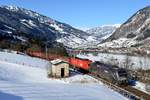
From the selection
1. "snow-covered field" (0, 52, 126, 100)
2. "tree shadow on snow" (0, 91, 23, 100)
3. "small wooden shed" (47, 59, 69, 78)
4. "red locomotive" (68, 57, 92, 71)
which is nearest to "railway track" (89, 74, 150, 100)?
"snow-covered field" (0, 52, 126, 100)

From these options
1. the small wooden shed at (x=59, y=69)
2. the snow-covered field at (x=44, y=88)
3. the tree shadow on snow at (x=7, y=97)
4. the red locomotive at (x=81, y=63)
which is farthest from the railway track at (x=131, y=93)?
the red locomotive at (x=81, y=63)

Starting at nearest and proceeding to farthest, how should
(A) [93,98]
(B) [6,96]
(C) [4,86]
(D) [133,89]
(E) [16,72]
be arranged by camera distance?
(B) [6,96]
(A) [93,98]
(C) [4,86]
(D) [133,89]
(E) [16,72]

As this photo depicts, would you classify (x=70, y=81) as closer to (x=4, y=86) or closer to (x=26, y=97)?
(x=4, y=86)

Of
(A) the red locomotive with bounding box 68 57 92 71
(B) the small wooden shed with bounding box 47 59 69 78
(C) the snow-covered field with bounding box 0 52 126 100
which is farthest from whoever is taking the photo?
(A) the red locomotive with bounding box 68 57 92 71

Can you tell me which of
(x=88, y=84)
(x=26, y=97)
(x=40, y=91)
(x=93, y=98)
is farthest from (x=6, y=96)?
(x=88, y=84)

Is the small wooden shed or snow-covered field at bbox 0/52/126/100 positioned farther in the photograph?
the small wooden shed

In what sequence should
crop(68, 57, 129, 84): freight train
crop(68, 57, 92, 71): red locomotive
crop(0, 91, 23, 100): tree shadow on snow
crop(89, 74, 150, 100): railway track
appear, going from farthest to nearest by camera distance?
1. crop(68, 57, 92, 71): red locomotive
2. crop(68, 57, 129, 84): freight train
3. crop(89, 74, 150, 100): railway track
4. crop(0, 91, 23, 100): tree shadow on snow

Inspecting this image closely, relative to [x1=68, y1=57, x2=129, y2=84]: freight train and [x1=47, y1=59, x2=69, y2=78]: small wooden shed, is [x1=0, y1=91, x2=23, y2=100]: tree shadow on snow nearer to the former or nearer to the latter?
[x1=68, y1=57, x2=129, y2=84]: freight train

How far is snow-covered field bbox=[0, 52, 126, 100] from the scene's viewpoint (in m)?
40.7

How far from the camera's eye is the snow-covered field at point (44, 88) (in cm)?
4067

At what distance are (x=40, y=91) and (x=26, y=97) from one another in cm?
574

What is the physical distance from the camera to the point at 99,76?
215 ft

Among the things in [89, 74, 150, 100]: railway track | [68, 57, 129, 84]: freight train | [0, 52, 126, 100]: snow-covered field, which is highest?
[68, 57, 129, 84]: freight train

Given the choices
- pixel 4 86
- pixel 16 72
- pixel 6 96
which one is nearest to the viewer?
pixel 6 96
